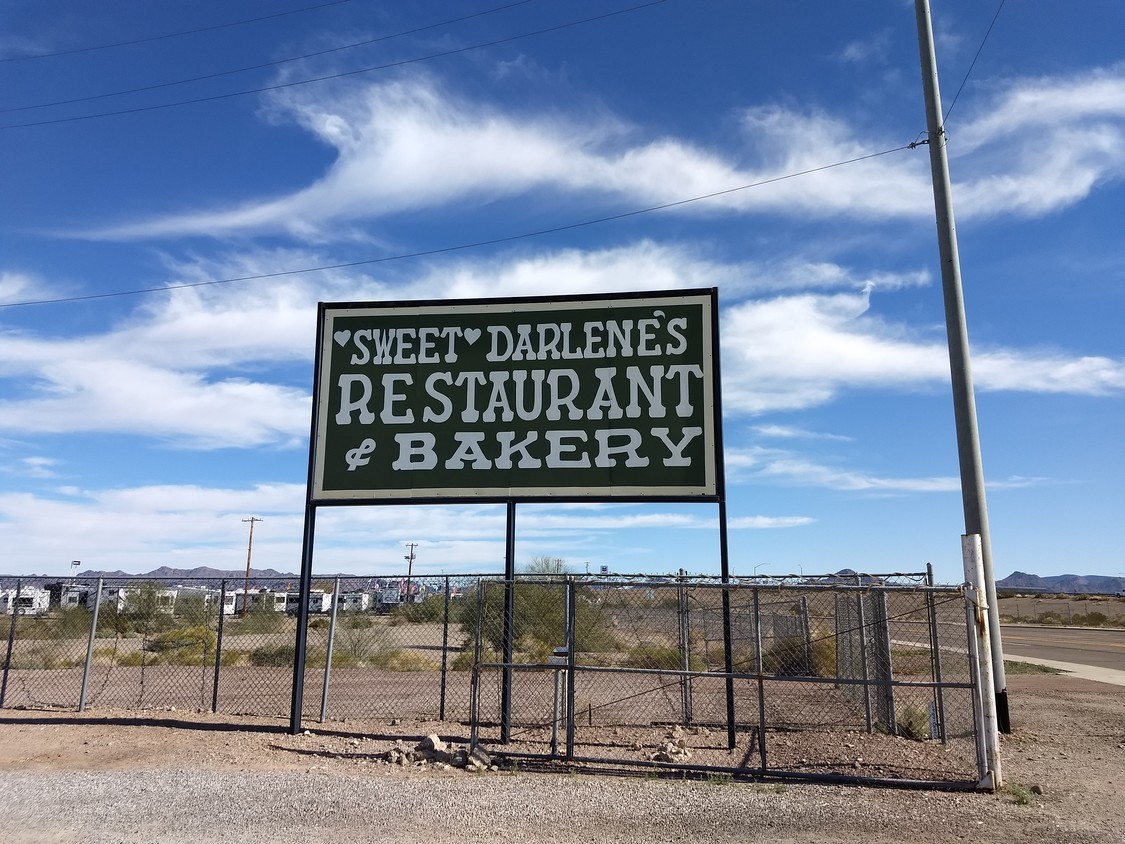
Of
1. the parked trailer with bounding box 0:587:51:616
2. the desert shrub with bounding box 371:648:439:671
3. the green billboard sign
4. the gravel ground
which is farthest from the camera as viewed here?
the desert shrub with bounding box 371:648:439:671

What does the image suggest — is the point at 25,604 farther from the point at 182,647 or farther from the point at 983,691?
the point at 983,691

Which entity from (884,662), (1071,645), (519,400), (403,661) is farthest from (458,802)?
(1071,645)

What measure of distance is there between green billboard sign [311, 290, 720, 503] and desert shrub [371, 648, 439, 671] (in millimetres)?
7449

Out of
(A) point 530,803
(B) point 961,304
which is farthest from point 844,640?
(A) point 530,803

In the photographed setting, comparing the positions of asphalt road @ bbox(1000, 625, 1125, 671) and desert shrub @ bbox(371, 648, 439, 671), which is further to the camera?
asphalt road @ bbox(1000, 625, 1125, 671)

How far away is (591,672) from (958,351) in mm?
6811

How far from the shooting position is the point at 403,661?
804 inches

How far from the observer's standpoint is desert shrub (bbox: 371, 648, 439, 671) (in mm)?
18128

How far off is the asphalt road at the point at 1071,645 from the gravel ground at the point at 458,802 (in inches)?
634

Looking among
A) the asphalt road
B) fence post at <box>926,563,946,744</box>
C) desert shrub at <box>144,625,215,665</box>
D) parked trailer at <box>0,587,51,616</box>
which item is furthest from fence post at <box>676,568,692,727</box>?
the asphalt road

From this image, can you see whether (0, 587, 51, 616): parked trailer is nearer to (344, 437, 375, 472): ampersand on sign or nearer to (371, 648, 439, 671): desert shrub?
(371, 648, 439, 671): desert shrub

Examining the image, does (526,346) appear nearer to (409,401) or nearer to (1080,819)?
(409,401)

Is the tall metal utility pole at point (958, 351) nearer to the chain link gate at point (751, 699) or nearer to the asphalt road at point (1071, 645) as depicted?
the chain link gate at point (751, 699)

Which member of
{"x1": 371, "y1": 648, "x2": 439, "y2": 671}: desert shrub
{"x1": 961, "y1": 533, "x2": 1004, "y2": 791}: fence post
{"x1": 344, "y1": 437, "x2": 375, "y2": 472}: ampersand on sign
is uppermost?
{"x1": 344, "y1": 437, "x2": 375, "y2": 472}: ampersand on sign
